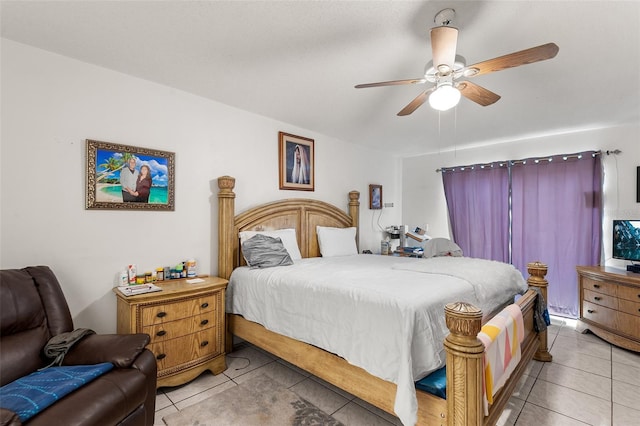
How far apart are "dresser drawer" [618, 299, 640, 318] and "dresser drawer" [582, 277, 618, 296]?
101 mm

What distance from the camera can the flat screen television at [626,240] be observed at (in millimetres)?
3195

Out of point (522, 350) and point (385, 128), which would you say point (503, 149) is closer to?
point (385, 128)

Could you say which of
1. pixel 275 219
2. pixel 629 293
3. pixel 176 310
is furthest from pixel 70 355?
pixel 629 293

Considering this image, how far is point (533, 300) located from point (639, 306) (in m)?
1.38

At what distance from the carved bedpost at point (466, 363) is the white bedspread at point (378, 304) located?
0.21m

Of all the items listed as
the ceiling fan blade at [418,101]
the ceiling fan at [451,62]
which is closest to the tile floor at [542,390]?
the ceiling fan at [451,62]

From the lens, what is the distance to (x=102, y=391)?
4.47 ft

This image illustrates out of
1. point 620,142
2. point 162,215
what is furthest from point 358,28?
point 620,142

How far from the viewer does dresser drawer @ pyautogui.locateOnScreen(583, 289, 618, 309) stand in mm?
3055

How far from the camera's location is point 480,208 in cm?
452

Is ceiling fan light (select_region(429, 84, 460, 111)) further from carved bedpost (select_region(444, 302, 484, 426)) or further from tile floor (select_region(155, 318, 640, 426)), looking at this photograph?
tile floor (select_region(155, 318, 640, 426))

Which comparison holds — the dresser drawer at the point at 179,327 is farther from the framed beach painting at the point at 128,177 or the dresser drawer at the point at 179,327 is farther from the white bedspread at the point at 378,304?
the framed beach painting at the point at 128,177

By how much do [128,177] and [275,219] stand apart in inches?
58.8

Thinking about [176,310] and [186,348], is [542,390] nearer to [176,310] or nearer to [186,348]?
[186,348]
